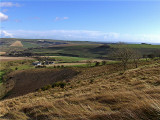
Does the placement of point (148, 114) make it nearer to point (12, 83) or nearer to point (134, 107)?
point (134, 107)

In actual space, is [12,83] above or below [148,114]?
below

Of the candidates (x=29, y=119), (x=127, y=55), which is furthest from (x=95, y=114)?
(x=127, y=55)

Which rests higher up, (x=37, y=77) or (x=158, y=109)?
(x=158, y=109)

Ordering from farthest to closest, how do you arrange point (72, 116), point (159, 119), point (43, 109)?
1. point (43, 109)
2. point (72, 116)
3. point (159, 119)

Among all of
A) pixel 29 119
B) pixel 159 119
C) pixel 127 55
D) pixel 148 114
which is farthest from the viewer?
pixel 127 55

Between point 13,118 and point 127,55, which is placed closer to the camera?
point 13,118

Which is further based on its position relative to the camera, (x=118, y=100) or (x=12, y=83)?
(x=12, y=83)

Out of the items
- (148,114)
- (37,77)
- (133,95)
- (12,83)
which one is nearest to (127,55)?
(133,95)

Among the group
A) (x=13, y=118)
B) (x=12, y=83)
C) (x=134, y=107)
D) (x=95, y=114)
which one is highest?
(x=134, y=107)

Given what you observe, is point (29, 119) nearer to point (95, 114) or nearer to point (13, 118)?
point (13, 118)
